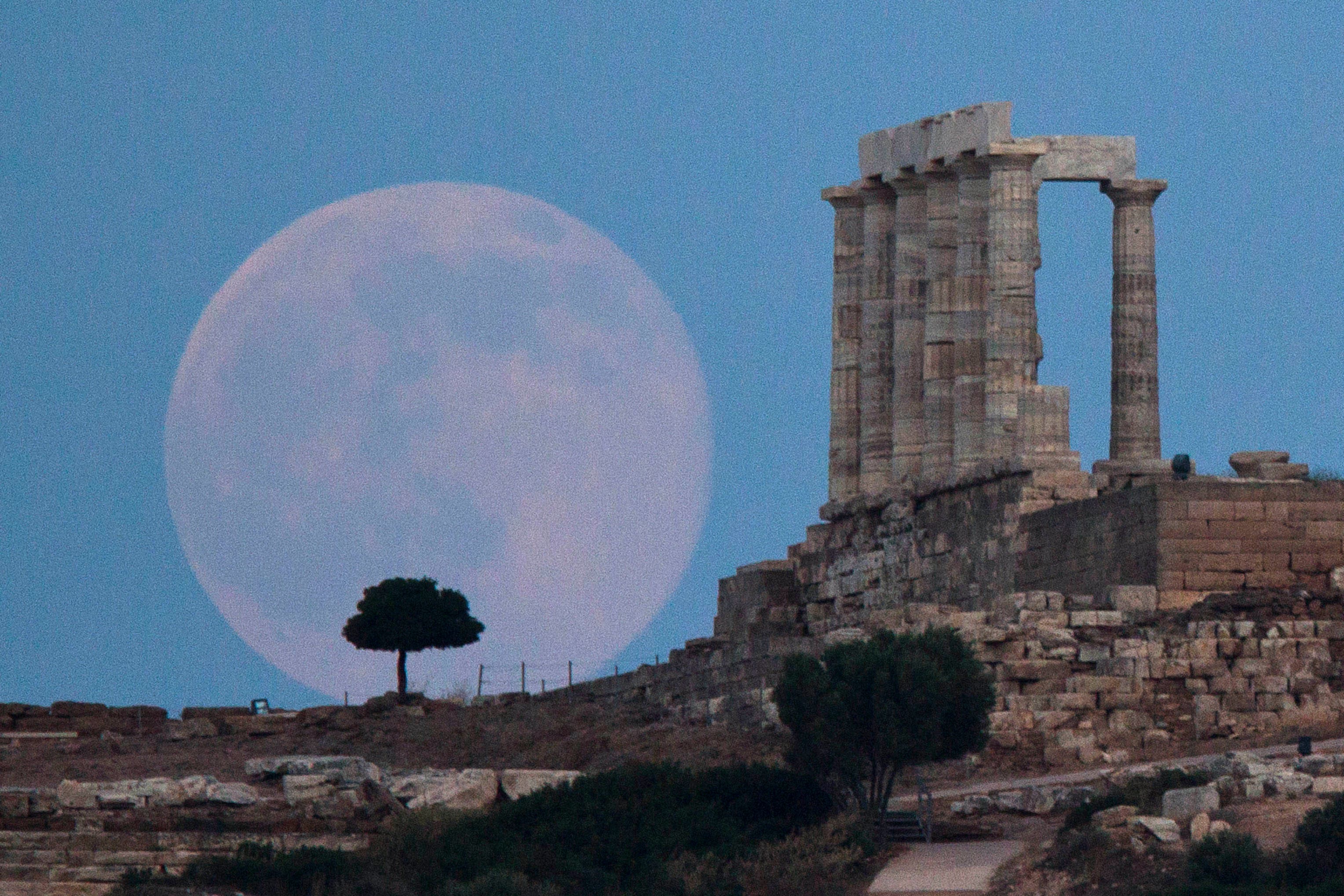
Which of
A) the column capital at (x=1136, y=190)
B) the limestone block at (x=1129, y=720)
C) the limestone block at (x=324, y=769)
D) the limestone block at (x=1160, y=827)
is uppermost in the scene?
the column capital at (x=1136, y=190)

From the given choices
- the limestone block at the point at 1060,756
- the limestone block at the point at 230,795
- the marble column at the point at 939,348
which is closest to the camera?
the limestone block at the point at 230,795

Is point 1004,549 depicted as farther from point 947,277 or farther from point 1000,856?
point 1000,856

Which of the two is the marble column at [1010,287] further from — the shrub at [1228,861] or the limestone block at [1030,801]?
the shrub at [1228,861]

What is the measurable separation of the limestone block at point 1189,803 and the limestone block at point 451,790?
8.77 m

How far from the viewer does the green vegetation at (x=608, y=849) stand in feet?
146

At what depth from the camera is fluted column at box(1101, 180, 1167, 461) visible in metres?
65.2

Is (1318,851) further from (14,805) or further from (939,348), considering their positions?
(939,348)

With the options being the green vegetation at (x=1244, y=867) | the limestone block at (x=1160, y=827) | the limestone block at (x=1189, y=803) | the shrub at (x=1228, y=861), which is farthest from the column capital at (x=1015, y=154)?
the shrub at (x=1228, y=861)

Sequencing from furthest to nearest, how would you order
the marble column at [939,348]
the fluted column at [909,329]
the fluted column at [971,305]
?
the fluted column at [909,329], the marble column at [939,348], the fluted column at [971,305]

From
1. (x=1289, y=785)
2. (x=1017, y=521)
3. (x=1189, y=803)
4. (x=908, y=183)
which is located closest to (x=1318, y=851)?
(x=1189, y=803)

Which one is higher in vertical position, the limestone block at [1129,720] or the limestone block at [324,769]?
the limestone block at [1129,720]

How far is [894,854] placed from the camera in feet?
150

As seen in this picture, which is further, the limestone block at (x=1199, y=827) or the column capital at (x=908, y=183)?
the column capital at (x=908, y=183)

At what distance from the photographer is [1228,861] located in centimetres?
4169
